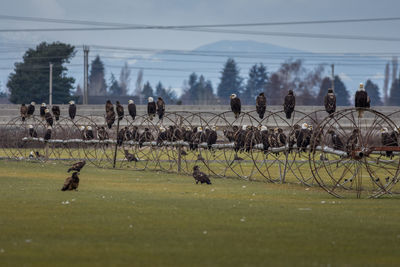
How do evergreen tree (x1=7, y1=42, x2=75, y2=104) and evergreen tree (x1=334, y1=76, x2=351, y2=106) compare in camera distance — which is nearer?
evergreen tree (x1=7, y1=42, x2=75, y2=104)

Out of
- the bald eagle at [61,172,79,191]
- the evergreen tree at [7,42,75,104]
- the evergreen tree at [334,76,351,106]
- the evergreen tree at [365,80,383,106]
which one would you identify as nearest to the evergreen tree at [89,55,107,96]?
the evergreen tree at [334,76,351,106]

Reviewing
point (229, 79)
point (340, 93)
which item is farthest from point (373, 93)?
point (229, 79)

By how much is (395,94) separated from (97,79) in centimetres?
6612

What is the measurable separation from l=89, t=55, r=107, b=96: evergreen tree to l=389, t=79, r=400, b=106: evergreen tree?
6115 centimetres

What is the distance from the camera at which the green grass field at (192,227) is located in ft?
31.7

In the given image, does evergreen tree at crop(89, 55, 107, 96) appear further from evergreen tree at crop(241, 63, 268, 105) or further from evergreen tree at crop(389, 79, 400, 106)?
evergreen tree at crop(389, 79, 400, 106)

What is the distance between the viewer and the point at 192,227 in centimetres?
1231

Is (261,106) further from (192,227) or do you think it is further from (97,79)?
(97,79)

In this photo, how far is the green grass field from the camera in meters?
9.67

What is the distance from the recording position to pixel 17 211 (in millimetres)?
14375

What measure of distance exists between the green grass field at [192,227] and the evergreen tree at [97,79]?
506 ft

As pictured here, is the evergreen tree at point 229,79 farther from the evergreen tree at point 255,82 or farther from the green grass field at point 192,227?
the green grass field at point 192,227

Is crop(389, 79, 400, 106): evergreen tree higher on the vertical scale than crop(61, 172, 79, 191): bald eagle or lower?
higher

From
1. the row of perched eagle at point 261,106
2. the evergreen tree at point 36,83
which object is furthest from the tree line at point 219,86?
the row of perched eagle at point 261,106
